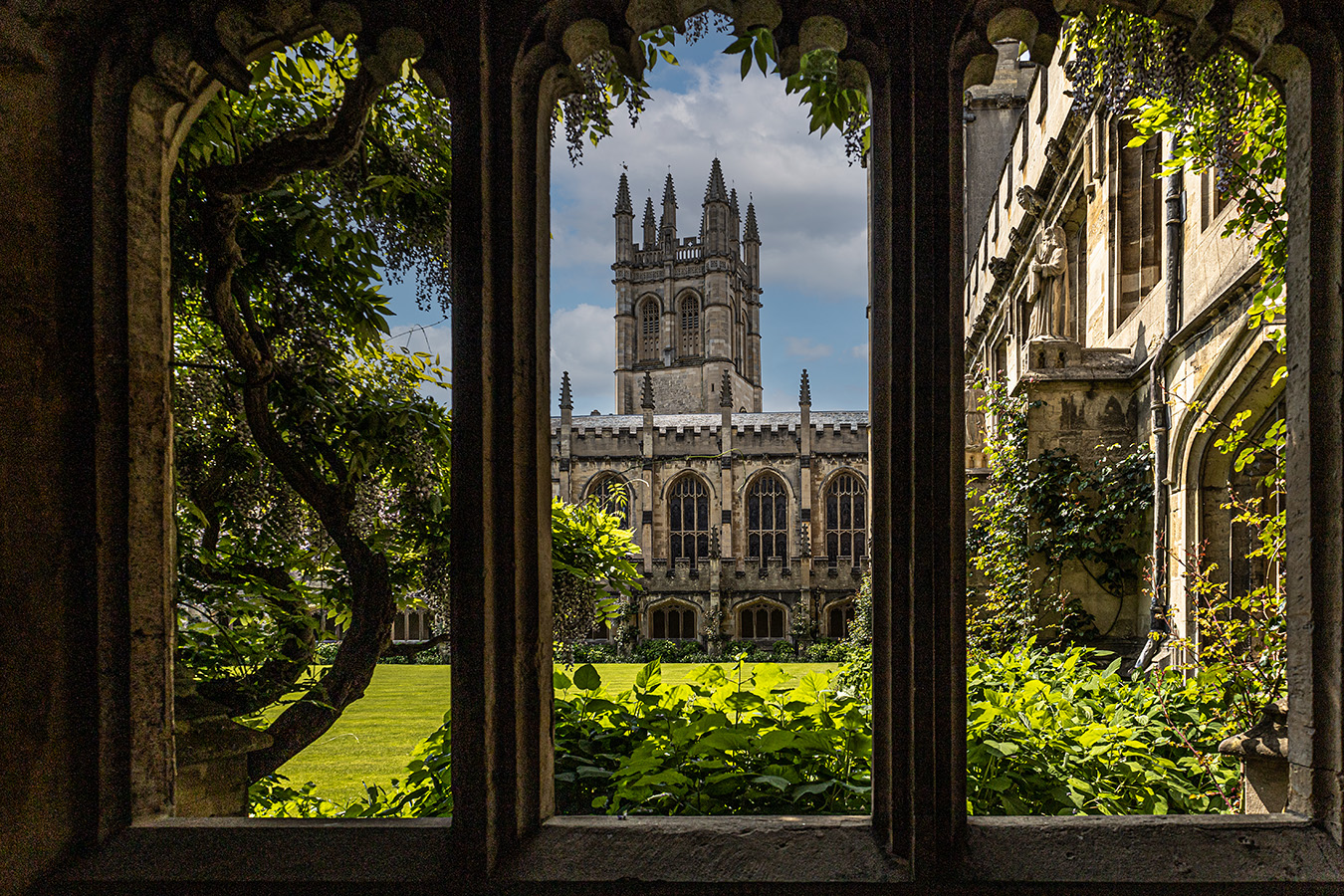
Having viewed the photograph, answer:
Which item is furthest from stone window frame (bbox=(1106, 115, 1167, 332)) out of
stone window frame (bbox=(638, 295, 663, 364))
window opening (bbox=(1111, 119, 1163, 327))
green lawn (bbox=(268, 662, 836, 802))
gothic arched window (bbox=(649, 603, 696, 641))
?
stone window frame (bbox=(638, 295, 663, 364))

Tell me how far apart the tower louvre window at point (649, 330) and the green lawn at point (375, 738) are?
Result: 26.1 m

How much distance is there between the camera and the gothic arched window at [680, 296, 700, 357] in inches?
1441

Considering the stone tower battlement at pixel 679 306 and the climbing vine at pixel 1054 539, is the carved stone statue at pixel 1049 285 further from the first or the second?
the stone tower battlement at pixel 679 306

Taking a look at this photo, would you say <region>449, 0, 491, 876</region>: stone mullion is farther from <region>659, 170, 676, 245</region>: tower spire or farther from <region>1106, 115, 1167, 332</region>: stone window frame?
<region>659, 170, 676, 245</region>: tower spire

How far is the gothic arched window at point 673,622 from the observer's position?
68.1 ft

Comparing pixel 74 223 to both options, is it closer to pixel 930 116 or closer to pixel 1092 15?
pixel 930 116

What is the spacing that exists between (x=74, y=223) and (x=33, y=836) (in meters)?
1.10

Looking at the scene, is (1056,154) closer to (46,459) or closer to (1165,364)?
(1165,364)

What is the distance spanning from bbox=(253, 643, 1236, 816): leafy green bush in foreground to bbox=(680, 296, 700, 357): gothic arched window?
113 ft

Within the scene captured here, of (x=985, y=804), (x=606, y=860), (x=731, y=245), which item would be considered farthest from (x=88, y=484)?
(x=731, y=245)

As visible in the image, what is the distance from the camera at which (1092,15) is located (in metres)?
1.52

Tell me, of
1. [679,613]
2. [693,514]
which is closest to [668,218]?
[693,514]

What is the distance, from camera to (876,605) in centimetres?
128

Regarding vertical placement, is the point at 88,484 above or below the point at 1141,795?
above
